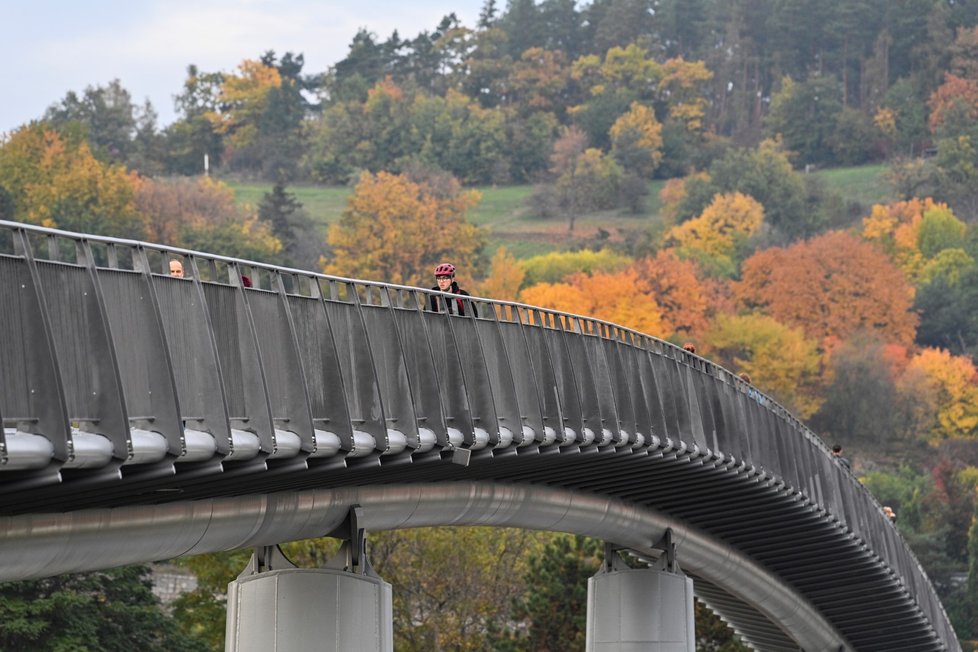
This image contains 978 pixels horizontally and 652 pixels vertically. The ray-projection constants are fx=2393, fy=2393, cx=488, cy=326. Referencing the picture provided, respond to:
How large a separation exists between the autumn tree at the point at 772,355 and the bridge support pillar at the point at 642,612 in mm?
120002

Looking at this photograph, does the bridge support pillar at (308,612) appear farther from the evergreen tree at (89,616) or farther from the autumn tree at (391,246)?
the autumn tree at (391,246)

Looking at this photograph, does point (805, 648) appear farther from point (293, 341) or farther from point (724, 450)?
point (293, 341)

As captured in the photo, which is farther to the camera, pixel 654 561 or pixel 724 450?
pixel 654 561

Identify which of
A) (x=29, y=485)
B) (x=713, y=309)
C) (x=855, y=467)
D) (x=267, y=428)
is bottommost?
(x=29, y=485)

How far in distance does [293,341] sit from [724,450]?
16030 millimetres

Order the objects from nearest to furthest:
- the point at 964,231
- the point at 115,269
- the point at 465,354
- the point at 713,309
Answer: the point at 115,269
the point at 465,354
the point at 713,309
the point at 964,231

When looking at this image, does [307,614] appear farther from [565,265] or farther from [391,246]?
[565,265]

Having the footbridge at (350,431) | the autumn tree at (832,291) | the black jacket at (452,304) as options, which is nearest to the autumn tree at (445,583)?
the footbridge at (350,431)

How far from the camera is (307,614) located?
25.5m

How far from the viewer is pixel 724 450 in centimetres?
3641

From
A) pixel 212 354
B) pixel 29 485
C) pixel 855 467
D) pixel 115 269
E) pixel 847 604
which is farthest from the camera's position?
pixel 855 467

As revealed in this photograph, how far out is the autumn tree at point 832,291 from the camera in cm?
17475

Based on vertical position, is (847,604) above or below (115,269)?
above

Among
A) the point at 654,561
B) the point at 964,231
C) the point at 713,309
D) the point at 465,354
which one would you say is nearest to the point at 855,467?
the point at 713,309
